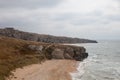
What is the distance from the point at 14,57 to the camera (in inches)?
2456

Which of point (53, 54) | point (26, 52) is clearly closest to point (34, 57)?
point (26, 52)

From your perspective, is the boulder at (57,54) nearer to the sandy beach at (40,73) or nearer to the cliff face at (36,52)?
the cliff face at (36,52)

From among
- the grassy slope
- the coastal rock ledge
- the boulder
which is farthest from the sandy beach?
the boulder

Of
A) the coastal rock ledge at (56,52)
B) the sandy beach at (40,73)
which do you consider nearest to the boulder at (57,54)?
the coastal rock ledge at (56,52)

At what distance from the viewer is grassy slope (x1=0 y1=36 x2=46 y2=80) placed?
47.5 meters

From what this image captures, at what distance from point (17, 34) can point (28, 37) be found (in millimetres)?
13587

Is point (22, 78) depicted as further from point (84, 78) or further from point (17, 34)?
point (17, 34)

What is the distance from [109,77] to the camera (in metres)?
50.1

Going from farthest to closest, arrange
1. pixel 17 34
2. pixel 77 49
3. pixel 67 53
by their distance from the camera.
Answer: pixel 17 34 → pixel 77 49 → pixel 67 53

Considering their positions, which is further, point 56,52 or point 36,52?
point 56,52

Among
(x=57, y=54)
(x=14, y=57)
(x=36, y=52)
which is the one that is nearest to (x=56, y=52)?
(x=57, y=54)

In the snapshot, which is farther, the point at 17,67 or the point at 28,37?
the point at 28,37

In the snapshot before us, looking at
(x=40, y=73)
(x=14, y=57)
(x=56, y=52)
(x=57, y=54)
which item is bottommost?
(x=40, y=73)

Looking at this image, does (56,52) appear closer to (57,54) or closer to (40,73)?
(57,54)
